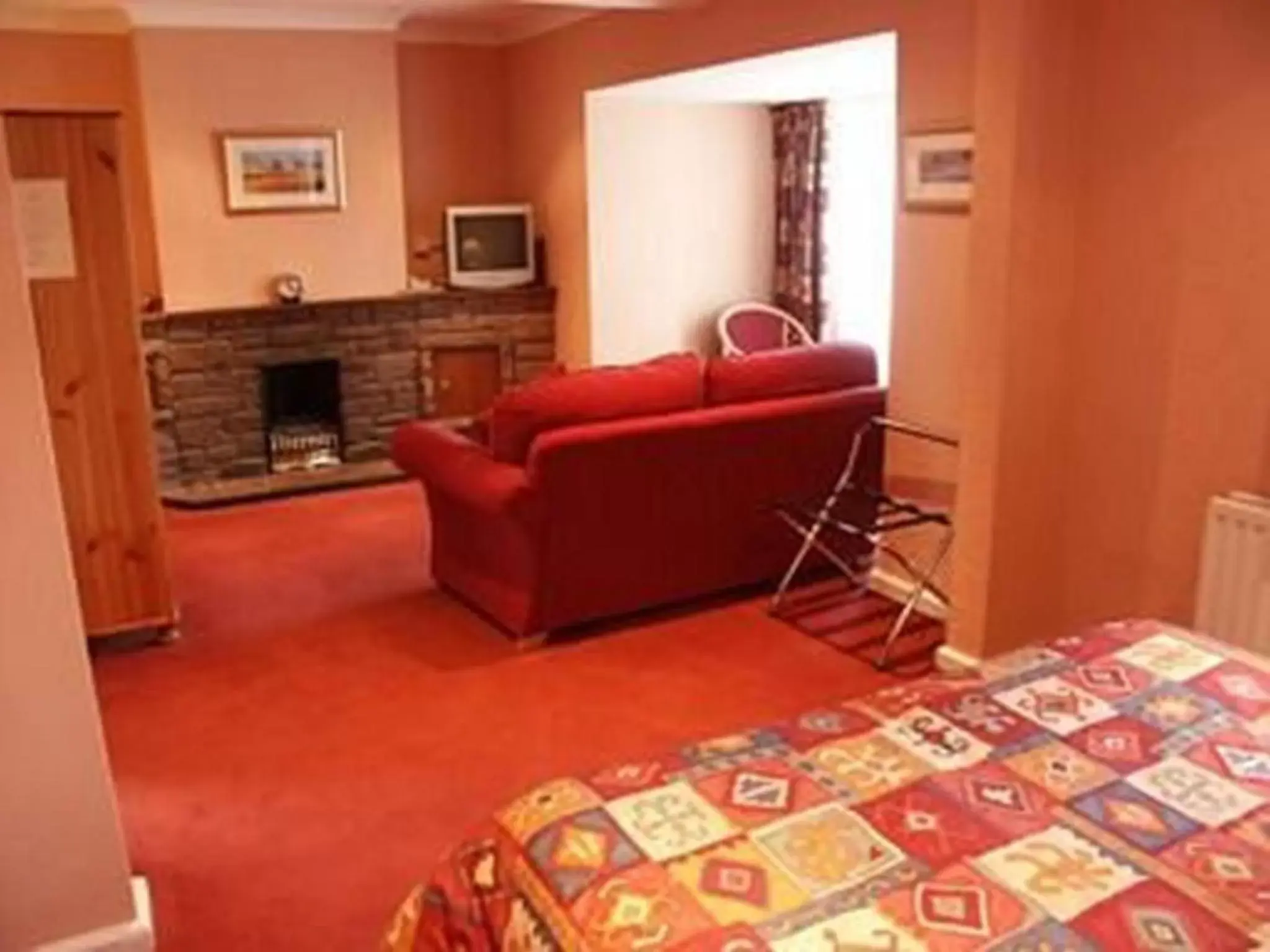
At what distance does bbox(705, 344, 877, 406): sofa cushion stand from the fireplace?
10.4ft

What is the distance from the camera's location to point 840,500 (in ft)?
13.8

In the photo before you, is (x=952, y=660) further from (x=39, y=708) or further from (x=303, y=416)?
(x=303, y=416)

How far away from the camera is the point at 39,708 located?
83.6 inches

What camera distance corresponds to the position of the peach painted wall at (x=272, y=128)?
583cm

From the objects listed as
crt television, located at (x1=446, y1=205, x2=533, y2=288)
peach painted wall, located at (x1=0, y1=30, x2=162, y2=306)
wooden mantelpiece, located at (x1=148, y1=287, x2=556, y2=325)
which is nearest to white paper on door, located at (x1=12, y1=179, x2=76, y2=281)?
peach painted wall, located at (x1=0, y1=30, x2=162, y2=306)

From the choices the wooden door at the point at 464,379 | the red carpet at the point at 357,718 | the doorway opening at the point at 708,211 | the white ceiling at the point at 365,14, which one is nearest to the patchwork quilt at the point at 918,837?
the red carpet at the point at 357,718

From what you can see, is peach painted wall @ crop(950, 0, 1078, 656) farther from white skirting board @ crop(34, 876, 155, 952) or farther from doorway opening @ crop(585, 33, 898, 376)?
doorway opening @ crop(585, 33, 898, 376)

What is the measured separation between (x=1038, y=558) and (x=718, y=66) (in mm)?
2704

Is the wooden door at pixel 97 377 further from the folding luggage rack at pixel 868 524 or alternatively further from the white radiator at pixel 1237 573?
the white radiator at pixel 1237 573

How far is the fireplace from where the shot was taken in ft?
21.1

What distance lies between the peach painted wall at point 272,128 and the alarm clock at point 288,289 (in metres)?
0.05

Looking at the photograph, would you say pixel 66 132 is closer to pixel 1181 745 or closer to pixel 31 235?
pixel 31 235

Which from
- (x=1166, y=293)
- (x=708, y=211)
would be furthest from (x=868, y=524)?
(x=708, y=211)

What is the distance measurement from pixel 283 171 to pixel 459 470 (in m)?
3.06
